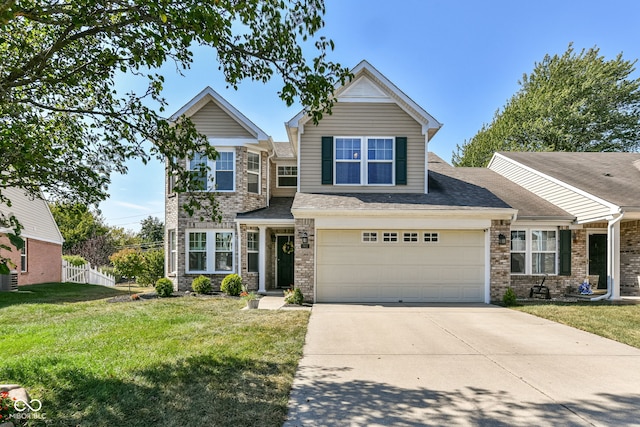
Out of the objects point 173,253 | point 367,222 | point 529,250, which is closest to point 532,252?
point 529,250

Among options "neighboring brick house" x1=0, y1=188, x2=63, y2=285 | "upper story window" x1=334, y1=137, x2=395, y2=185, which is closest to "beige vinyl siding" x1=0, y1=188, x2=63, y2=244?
"neighboring brick house" x1=0, y1=188, x2=63, y2=285

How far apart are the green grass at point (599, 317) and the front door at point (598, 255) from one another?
10.5 ft

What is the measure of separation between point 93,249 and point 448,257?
28467 millimetres

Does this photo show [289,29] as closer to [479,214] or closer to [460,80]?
[479,214]

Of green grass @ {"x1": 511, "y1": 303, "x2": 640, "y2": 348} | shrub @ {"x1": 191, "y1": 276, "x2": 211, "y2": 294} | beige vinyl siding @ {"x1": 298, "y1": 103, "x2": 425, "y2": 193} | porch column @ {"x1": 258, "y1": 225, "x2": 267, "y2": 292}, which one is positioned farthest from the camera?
porch column @ {"x1": 258, "y1": 225, "x2": 267, "y2": 292}

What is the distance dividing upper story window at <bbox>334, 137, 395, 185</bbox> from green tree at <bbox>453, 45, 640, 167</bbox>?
69.2ft

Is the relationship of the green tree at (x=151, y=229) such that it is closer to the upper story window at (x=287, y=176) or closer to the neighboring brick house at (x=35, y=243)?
the neighboring brick house at (x=35, y=243)

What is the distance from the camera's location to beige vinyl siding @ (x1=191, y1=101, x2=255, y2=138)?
13836 mm

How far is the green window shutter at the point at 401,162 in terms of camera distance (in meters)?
13.1

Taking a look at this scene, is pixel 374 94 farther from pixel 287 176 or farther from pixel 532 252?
pixel 532 252

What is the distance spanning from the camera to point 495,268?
1180 cm

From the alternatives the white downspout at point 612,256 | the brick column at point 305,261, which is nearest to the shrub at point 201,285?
the brick column at point 305,261

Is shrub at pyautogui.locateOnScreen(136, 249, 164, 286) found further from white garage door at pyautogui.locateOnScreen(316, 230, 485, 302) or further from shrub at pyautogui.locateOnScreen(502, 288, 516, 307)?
shrub at pyautogui.locateOnScreen(502, 288, 516, 307)

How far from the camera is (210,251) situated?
45.1 ft
